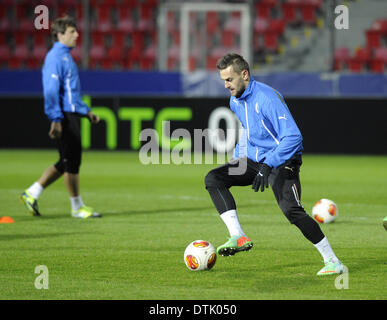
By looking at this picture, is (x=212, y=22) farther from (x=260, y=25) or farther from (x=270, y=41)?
(x=270, y=41)

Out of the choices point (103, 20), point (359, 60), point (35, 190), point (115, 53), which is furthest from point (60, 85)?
point (103, 20)

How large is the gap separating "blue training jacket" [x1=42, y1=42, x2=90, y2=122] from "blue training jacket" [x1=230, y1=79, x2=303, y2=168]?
11.2ft

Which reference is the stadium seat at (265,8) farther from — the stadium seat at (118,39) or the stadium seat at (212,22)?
the stadium seat at (118,39)

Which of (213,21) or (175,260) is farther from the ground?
(213,21)

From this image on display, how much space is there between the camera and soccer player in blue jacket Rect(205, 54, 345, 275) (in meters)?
6.68

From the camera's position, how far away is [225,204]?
7.40 meters

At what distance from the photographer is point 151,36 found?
2439 centimetres

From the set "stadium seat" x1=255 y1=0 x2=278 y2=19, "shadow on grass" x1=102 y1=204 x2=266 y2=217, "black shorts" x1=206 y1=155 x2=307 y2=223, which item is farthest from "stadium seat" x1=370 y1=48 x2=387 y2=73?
"black shorts" x1=206 y1=155 x2=307 y2=223

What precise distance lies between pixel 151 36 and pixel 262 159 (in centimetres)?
1761

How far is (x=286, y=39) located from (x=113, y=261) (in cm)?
1762

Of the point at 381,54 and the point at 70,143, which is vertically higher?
the point at 381,54

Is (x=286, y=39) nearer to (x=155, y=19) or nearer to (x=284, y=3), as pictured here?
(x=284, y=3)
